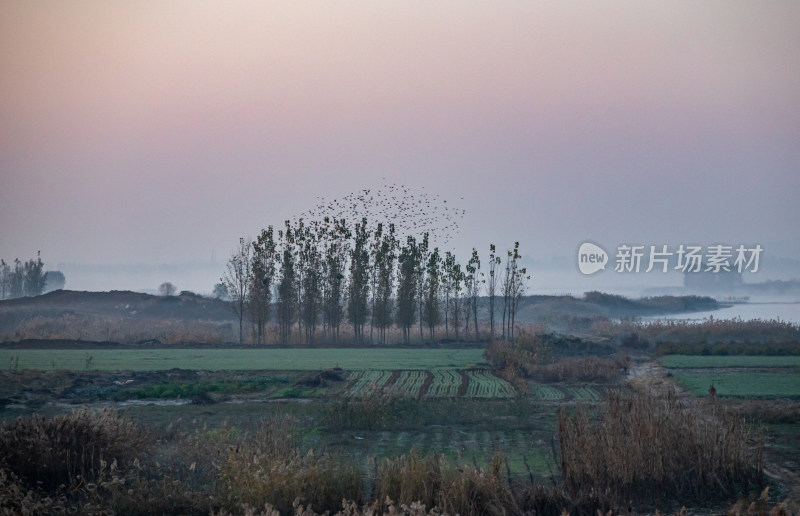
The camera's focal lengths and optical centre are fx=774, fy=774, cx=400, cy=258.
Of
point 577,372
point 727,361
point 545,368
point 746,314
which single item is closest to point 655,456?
point 577,372

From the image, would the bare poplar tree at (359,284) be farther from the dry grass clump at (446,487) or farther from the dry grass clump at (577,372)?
the dry grass clump at (446,487)

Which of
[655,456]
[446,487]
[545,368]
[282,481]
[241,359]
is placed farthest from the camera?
[241,359]

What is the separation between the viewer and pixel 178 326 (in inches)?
2210

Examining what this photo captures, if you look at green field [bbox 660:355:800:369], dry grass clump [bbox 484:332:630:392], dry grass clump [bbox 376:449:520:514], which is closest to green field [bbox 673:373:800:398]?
dry grass clump [bbox 484:332:630:392]

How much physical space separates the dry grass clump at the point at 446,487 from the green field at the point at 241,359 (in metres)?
18.2

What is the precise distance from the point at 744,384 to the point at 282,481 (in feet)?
56.7

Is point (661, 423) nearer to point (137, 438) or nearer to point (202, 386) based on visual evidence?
point (137, 438)

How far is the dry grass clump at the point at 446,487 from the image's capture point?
878 cm

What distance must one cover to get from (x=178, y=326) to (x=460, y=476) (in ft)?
163

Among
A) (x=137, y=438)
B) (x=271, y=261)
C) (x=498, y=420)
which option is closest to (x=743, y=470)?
(x=498, y=420)

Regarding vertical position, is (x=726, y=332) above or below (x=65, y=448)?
above

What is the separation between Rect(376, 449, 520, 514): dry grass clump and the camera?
878 centimetres

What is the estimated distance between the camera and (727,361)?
2922 centimetres

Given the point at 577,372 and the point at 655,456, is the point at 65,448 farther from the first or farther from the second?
the point at 577,372
